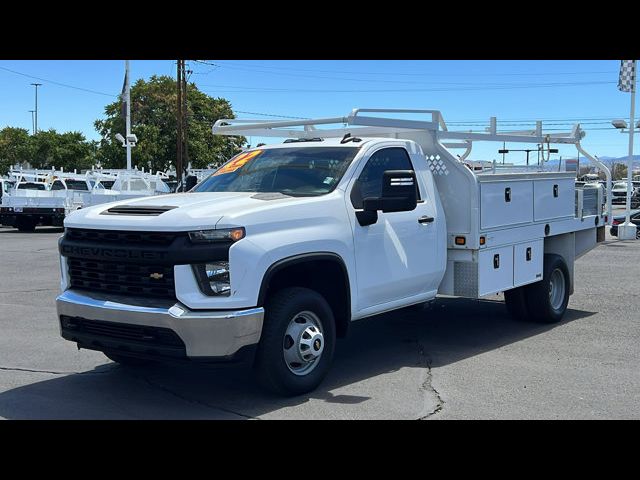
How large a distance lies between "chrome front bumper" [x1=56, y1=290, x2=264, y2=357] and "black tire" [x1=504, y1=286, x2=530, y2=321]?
15.1 feet

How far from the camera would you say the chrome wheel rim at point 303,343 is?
568 cm

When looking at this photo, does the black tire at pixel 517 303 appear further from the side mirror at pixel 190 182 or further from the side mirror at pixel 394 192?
the side mirror at pixel 190 182

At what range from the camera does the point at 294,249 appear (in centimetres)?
555

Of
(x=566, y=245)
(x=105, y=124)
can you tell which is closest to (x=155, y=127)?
(x=105, y=124)

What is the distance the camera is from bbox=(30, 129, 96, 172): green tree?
63375 millimetres

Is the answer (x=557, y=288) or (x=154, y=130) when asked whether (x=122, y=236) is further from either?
(x=154, y=130)

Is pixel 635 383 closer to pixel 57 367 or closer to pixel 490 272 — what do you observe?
pixel 490 272

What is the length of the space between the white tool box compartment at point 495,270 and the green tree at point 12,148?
6359cm

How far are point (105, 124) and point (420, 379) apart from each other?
49.0m

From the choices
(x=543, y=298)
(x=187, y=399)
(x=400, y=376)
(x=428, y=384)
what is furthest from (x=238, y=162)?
(x=543, y=298)

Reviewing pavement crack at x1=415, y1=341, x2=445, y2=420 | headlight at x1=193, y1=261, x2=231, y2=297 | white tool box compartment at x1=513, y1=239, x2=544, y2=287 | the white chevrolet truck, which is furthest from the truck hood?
white tool box compartment at x1=513, y1=239, x2=544, y2=287

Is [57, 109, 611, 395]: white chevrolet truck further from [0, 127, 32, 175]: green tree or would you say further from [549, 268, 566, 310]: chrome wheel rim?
[0, 127, 32, 175]: green tree

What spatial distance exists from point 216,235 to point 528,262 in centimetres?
449

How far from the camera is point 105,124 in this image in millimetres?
51656
